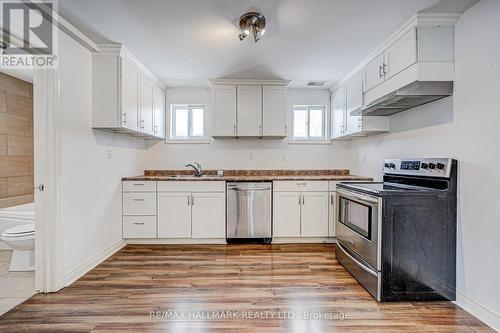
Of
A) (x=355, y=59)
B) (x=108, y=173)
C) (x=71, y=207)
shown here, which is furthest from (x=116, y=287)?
(x=355, y=59)

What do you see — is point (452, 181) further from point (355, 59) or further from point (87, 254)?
point (87, 254)

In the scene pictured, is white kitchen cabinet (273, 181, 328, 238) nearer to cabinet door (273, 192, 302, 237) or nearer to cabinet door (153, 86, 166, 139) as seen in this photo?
cabinet door (273, 192, 302, 237)

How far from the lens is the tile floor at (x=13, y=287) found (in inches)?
76.5

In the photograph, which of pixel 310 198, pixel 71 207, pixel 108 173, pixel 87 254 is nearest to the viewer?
pixel 71 207

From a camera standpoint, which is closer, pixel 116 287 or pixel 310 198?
pixel 116 287

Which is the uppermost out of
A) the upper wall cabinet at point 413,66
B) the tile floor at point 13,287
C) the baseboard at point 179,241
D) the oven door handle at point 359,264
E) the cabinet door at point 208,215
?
the upper wall cabinet at point 413,66

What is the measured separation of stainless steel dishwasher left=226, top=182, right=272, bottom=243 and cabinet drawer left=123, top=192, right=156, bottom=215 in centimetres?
98

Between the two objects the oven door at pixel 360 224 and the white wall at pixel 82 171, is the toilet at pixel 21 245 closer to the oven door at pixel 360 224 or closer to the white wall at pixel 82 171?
the white wall at pixel 82 171

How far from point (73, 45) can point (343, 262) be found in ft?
10.9

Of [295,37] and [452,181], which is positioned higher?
[295,37]

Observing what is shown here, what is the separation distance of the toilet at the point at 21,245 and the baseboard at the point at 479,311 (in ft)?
12.0

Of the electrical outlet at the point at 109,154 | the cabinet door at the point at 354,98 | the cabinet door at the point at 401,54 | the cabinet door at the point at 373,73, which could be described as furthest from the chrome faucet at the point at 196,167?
the cabinet door at the point at 401,54

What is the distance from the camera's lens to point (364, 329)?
5.38 feet

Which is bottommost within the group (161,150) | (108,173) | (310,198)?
(310,198)
